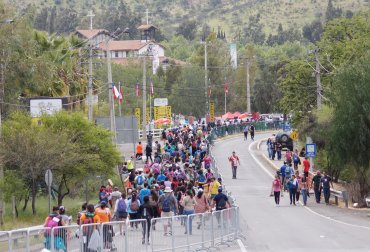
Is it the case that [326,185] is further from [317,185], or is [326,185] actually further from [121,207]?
[121,207]

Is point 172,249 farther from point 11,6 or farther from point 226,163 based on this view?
point 226,163

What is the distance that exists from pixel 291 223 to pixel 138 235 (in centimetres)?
1382

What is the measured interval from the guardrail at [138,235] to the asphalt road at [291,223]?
3.41ft

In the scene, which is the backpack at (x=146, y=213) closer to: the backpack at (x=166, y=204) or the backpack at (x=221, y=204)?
the backpack at (x=166, y=204)

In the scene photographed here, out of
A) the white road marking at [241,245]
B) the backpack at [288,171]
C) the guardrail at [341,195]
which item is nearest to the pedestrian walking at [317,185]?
the guardrail at [341,195]

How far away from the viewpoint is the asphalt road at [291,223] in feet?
92.9

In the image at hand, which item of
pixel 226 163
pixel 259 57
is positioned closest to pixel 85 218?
pixel 226 163

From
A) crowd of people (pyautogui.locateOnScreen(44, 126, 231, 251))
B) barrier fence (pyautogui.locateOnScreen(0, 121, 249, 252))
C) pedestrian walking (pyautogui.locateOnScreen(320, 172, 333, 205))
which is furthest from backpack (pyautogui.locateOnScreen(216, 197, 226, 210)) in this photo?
pedestrian walking (pyautogui.locateOnScreen(320, 172, 333, 205))

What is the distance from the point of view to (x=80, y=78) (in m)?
70.7

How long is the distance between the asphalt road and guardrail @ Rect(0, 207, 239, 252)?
3.41 feet

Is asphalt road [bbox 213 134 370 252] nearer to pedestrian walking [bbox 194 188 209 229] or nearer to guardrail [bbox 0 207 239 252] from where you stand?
guardrail [bbox 0 207 239 252]

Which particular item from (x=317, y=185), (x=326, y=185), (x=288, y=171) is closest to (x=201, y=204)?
(x=326, y=185)

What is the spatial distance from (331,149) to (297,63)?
26.0m

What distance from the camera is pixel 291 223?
3522 centimetres
